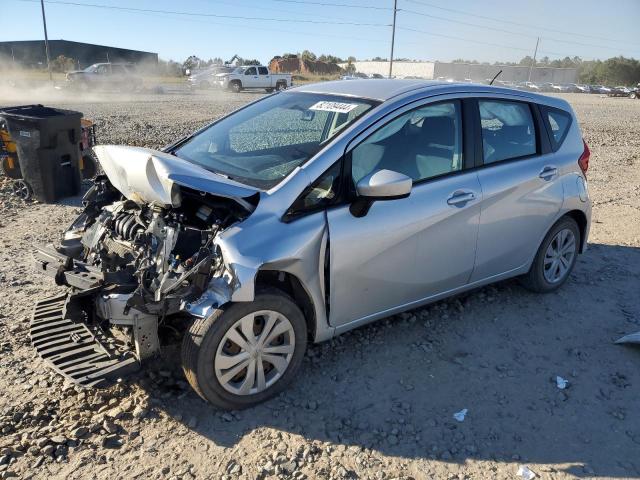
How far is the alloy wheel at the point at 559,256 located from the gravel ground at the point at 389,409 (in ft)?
0.96

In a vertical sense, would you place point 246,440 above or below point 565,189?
below

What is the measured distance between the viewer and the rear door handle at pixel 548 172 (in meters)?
4.41

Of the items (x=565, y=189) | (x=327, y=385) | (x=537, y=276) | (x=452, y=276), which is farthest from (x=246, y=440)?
(x=565, y=189)

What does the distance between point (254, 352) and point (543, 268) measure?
292cm

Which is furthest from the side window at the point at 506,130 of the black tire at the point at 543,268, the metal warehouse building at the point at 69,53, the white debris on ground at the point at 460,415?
the metal warehouse building at the point at 69,53

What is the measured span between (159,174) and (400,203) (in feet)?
5.00

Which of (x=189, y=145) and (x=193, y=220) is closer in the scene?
(x=193, y=220)

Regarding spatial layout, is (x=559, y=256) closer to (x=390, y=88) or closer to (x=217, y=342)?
(x=390, y=88)

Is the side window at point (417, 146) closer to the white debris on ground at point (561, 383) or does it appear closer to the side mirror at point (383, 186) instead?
the side mirror at point (383, 186)

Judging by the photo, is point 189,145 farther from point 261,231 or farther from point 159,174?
point 261,231

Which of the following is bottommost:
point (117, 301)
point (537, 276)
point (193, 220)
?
point (537, 276)

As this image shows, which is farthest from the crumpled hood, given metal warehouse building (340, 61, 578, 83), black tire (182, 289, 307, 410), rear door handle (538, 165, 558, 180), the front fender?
metal warehouse building (340, 61, 578, 83)

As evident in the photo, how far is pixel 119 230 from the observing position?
352 cm

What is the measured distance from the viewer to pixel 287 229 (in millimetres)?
3090
